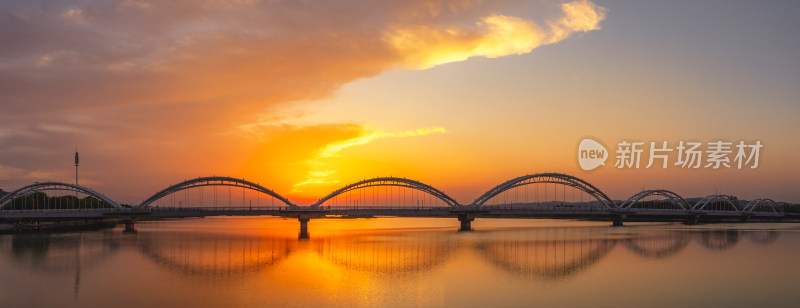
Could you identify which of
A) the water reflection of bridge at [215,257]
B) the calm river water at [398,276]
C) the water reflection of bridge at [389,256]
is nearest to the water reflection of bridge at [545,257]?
the calm river water at [398,276]

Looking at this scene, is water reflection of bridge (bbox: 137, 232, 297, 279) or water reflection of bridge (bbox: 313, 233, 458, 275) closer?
water reflection of bridge (bbox: 137, 232, 297, 279)

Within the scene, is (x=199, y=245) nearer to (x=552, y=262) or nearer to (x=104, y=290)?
(x=104, y=290)

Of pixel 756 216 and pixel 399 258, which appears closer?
pixel 399 258

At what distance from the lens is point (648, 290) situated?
30.8 m

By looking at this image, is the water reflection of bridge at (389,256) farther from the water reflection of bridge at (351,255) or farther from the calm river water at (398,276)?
the calm river water at (398,276)

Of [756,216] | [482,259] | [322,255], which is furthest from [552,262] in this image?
[756,216]

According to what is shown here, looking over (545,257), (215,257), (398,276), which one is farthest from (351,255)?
(545,257)

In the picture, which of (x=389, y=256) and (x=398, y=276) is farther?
(x=389, y=256)

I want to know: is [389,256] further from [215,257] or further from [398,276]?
[215,257]

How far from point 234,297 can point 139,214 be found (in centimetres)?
7223

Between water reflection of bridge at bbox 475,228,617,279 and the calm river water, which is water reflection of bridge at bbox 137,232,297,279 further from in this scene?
water reflection of bridge at bbox 475,228,617,279

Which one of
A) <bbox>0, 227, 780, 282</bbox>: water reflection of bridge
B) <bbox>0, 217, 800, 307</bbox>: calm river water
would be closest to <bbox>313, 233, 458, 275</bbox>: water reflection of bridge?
<bbox>0, 227, 780, 282</bbox>: water reflection of bridge

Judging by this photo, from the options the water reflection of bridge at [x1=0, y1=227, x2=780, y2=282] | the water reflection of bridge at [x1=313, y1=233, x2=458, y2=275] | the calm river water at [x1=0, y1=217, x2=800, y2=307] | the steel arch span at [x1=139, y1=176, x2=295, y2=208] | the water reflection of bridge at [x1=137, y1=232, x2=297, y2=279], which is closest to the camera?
the calm river water at [x1=0, y1=217, x2=800, y2=307]

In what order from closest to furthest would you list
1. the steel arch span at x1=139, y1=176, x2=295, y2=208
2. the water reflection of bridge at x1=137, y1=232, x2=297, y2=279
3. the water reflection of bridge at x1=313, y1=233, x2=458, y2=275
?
the water reflection of bridge at x1=137, y1=232, x2=297, y2=279
the water reflection of bridge at x1=313, y1=233, x2=458, y2=275
the steel arch span at x1=139, y1=176, x2=295, y2=208
